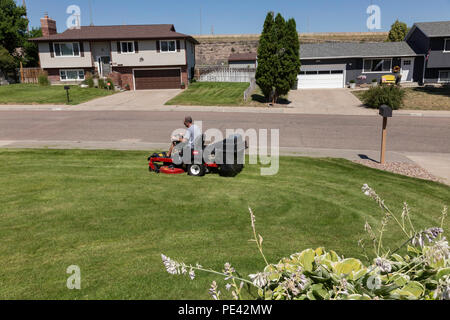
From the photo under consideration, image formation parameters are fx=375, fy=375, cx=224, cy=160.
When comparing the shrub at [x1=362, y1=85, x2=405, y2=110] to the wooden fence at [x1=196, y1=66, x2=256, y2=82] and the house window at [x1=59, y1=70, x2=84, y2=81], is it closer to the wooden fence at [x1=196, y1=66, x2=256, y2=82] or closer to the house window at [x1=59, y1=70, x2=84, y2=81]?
the wooden fence at [x1=196, y1=66, x2=256, y2=82]

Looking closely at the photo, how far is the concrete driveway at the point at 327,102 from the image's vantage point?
2869 cm

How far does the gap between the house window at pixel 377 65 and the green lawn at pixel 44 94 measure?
28.4 meters

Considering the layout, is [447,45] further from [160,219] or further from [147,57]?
[160,219]

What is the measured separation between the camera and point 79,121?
23.5 meters

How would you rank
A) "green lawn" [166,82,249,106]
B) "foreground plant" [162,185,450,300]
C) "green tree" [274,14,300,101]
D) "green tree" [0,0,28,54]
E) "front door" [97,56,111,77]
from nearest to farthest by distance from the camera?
"foreground plant" [162,185,450,300], "green tree" [274,14,300,101], "green lawn" [166,82,249,106], "front door" [97,56,111,77], "green tree" [0,0,28,54]


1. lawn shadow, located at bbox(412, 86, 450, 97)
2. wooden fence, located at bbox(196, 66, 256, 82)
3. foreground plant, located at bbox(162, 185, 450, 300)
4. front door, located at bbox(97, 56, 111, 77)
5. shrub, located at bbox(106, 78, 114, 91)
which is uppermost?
front door, located at bbox(97, 56, 111, 77)

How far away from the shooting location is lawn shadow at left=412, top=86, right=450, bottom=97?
34.1m

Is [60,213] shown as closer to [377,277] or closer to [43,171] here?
[43,171]

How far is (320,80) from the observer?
42625 mm

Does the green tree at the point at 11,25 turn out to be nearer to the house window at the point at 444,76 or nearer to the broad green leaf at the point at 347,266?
the house window at the point at 444,76

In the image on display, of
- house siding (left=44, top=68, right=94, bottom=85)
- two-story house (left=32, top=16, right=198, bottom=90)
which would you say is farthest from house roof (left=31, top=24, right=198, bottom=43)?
house siding (left=44, top=68, right=94, bottom=85)

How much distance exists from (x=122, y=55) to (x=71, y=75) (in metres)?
7.01

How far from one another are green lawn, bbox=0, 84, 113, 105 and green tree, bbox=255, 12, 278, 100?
15692 millimetres

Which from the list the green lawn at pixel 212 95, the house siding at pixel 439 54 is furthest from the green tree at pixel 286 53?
the house siding at pixel 439 54
